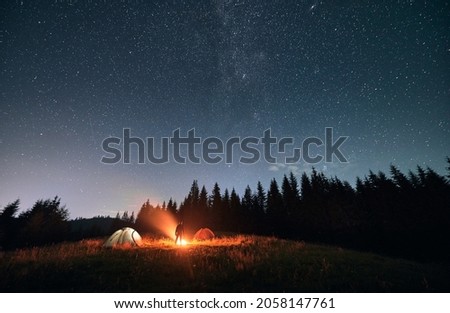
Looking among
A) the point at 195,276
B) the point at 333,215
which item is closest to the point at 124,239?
the point at 195,276

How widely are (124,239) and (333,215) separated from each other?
45812 millimetres

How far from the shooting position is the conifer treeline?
80.7ft

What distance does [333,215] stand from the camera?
47312 mm

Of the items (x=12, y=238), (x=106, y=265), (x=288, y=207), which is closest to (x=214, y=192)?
(x=288, y=207)

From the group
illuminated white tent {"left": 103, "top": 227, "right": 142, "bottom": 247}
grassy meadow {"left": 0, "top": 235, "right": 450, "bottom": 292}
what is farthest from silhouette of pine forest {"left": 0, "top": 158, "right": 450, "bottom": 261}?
illuminated white tent {"left": 103, "top": 227, "right": 142, "bottom": 247}

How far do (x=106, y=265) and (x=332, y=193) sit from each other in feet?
171

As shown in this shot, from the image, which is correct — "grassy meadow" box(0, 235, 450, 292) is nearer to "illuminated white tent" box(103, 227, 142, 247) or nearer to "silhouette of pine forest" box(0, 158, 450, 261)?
"illuminated white tent" box(103, 227, 142, 247)

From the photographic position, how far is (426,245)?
2188 centimetres

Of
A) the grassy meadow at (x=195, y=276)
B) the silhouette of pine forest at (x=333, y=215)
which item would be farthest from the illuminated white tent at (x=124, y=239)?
the silhouette of pine forest at (x=333, y=215)

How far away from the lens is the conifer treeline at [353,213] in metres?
24.6

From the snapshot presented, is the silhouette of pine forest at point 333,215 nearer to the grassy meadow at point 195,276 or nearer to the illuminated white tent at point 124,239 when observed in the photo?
the grassy meadow at point 195,276

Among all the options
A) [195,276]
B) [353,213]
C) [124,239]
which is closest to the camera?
[195,276]

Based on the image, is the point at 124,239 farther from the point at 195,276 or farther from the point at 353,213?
the point at 353,213
